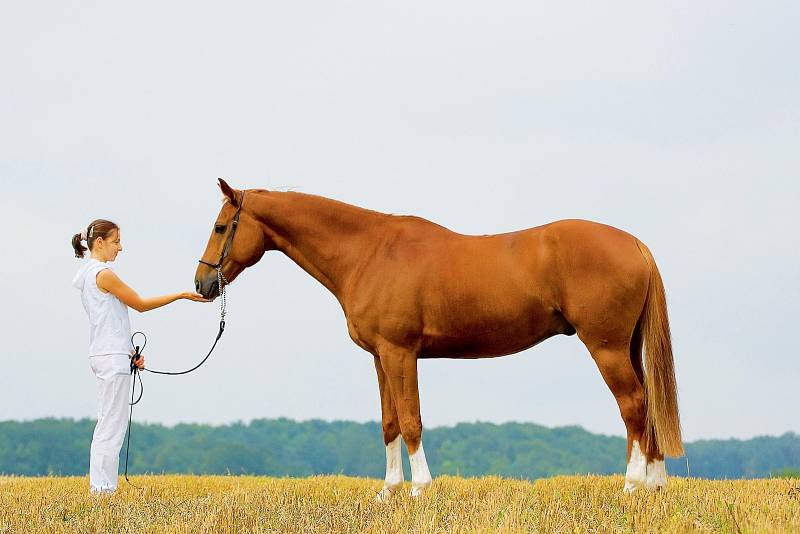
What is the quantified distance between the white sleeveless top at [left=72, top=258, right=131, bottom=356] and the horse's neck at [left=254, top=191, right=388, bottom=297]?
5.13ft

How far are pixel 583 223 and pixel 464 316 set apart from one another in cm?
136

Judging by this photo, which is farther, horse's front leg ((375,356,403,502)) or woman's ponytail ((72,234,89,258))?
woman's ponytail ((72,234,89,258))

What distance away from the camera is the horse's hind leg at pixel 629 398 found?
7.64m

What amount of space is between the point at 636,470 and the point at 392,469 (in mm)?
2179

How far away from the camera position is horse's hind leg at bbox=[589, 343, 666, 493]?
764cm

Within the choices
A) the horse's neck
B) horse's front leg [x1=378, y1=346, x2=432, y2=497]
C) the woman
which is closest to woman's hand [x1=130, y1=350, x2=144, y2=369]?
the woman

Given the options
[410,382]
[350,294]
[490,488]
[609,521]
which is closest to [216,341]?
[350,294]

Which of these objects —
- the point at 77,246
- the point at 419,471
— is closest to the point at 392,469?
the point at 419,471

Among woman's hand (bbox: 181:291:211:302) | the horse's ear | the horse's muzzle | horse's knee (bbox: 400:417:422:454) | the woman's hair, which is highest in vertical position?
the horse's ear

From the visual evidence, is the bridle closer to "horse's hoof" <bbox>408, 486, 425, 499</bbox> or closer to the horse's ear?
the horse's ear

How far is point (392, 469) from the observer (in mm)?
8141

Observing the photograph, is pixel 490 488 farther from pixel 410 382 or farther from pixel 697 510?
pixel 697 510

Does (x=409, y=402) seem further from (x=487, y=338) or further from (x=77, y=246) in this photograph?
(x=77, y=246)

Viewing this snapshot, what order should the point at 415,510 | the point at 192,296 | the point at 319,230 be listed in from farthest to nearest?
the point at 319,230
the point at 192,296
the point at 415,510
